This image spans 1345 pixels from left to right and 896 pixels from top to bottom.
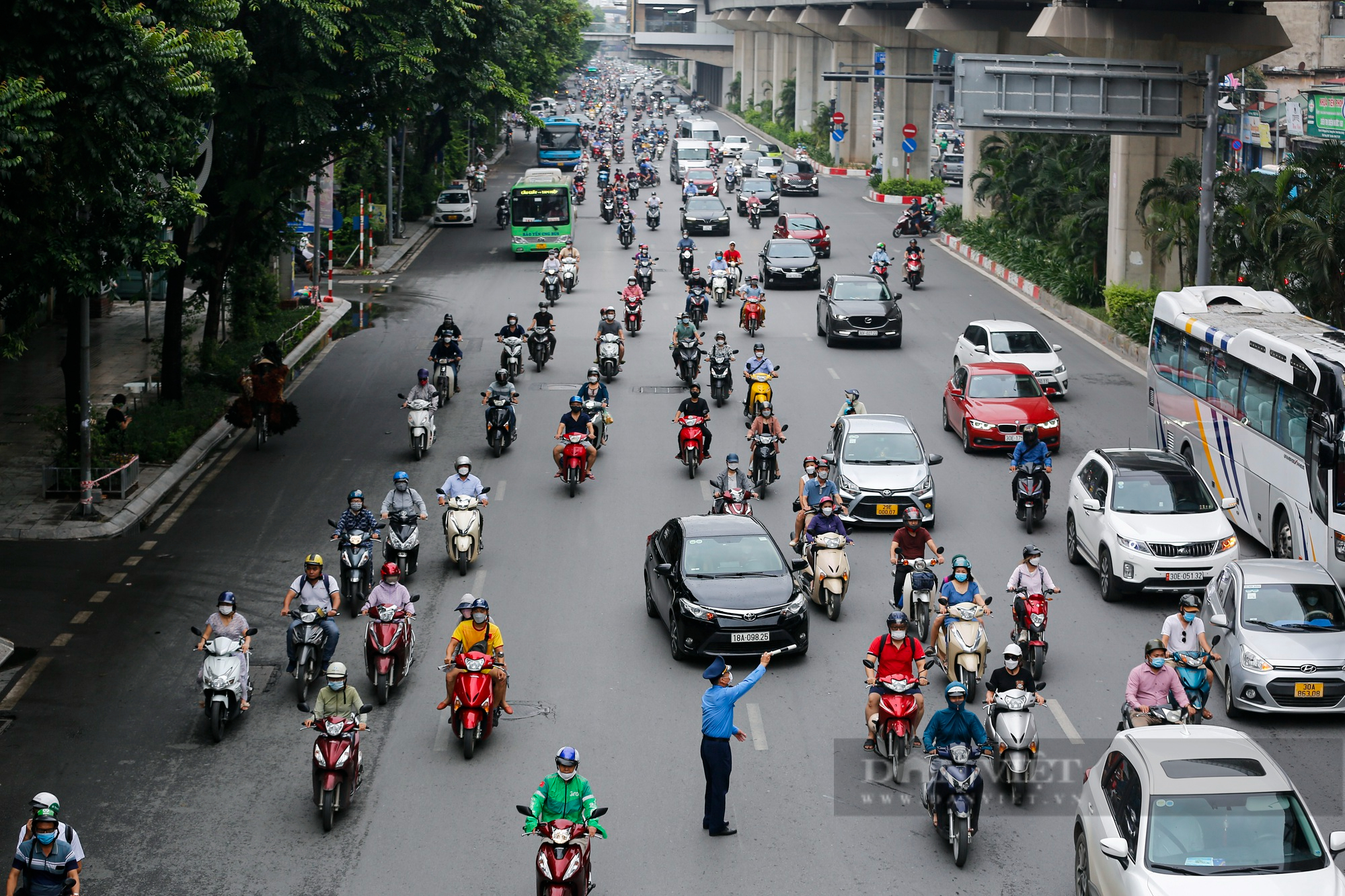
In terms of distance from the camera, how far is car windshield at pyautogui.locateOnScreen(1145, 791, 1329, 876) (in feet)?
34.0

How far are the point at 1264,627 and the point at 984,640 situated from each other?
2.90 m

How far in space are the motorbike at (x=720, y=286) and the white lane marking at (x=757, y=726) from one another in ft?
93.1

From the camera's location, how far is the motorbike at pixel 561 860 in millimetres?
11609

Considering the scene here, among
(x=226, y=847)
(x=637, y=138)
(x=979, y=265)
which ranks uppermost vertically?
(x=637, y=138)

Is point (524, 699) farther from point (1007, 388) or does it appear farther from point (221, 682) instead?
point (1007, 388)

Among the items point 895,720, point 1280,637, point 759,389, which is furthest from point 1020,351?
point 895,720

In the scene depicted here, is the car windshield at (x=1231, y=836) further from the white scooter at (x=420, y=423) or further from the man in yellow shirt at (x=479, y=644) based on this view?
the white scooter at (x=420, y=423)

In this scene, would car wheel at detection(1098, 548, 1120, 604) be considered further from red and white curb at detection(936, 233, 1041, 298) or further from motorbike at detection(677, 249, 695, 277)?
motorbike at detection(677, 249, 695, 277)

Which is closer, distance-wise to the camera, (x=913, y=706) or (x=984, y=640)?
(x=913, y=706)

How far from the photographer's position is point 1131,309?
38.5 metres

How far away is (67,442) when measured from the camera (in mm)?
25203

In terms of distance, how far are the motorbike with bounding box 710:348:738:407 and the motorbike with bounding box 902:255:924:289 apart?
16.3 m

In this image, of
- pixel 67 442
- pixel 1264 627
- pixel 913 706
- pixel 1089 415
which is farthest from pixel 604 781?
pixel 1089 415

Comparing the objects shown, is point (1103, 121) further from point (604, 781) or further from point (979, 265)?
point (604, 781)
